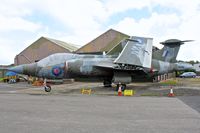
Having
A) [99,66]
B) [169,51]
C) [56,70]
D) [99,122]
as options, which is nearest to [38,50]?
[56,70]

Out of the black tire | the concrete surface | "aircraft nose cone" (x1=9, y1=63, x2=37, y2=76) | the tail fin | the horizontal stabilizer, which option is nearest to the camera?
the concrete surface

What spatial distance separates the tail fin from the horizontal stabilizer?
275 centimetres

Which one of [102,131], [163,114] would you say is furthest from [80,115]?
[163,114]

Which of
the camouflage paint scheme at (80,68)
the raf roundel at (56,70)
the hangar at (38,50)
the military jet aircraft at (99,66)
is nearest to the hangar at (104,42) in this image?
the hangar at (38,50)

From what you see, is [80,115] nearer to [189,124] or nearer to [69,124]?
[69,124]

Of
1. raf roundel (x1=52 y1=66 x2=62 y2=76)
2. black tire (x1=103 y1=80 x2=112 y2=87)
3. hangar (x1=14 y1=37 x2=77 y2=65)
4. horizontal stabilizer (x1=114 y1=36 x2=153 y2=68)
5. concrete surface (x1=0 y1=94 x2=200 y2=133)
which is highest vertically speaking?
hangar (x1=14 y1=37 x2=77 y2=65)

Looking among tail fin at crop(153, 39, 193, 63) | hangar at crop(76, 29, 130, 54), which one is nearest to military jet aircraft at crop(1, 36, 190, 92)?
tail fin at crop(153, 39, 193, 63)

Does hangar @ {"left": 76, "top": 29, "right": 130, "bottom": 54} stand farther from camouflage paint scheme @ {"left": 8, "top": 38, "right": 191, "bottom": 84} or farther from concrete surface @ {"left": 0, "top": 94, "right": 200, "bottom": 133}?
concrete surface @ {"left": 0, "top": 94, "right": 200, "bottom": 133}

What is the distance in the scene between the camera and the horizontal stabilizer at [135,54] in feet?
58.0

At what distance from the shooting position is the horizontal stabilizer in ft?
58.0

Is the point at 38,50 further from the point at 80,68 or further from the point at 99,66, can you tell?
the point at 99,66

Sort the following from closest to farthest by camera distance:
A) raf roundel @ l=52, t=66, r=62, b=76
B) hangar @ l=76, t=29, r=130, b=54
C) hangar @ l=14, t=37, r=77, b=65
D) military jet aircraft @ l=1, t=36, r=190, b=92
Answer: military jet aircraft @ l=1, t=36, r=190, b=92 → raf roundel @ l=52, t=66, r=62, b=76 → hangar @ l=76, t=29, r=130, b=54 → hangar @ l=14, t=37, r=77, b=65

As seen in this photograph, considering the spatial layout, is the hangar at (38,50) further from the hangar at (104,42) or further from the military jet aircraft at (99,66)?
the military jet aircraft at (99,66)

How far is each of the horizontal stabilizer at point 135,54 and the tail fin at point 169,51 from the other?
2752mm
